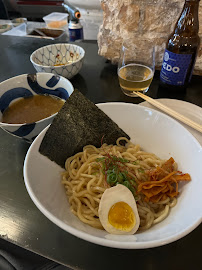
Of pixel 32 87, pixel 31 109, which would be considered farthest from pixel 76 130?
pixel 32 87

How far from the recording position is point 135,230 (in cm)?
75

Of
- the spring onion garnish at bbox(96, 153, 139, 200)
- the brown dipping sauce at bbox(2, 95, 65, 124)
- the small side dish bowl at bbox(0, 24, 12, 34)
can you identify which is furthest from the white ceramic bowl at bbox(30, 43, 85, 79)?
the small side dish bowl at bbox(0, 24, 12, 34)

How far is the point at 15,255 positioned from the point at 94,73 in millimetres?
1405

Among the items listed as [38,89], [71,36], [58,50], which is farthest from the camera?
[71,36]

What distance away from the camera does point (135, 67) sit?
4.95 ft

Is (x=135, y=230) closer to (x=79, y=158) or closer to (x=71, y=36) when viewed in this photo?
(x=79, y=158)

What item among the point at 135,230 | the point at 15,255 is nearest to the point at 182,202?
the point at 135,230

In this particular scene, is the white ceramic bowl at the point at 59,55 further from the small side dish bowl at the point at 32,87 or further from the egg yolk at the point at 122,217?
the egg yolk at the point at 122,217

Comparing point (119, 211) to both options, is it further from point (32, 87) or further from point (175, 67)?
point (175, 67)

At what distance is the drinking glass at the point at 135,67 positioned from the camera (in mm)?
1436

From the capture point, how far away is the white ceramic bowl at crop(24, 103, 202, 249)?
624mm

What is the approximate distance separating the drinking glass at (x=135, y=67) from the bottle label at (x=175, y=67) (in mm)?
99

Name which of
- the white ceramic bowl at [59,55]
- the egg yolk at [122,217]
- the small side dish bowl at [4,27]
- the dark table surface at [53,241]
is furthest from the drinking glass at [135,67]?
the small side dish bowl at [4,27]

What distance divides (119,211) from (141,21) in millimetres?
1407
